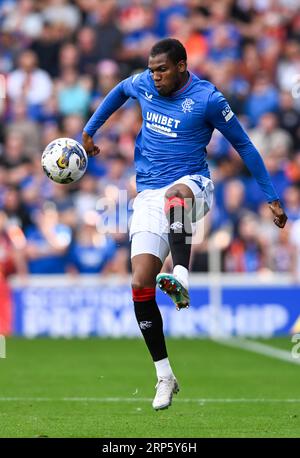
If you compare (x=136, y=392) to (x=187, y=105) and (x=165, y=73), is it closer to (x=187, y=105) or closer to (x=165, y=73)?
(x=187, y=105)

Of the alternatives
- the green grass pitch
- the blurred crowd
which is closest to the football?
the green grass pitch

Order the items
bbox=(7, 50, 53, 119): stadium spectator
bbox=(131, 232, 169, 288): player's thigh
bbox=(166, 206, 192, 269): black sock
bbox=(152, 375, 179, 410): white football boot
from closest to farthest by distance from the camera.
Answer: bbox=(152, 375, 179, 410): white football boot
bbox=(131, 232, 169, 288): player's thigh
bbox=(166, 206, 192, 269): black sock
bbox=(7, 50, 53, 119): stadium spectator

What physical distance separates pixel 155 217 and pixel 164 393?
134 centimetres

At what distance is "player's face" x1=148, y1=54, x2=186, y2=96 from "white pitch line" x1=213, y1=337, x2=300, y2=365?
238 inches

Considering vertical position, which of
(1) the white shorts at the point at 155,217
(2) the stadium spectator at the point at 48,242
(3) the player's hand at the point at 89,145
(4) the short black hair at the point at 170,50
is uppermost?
(4) the short black hair at the point at 170,50

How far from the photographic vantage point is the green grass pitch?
8.10 metres

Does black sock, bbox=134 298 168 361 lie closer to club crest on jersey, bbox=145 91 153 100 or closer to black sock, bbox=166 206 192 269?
black sock, bbox=166 206 192 269

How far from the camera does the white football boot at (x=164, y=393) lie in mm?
8039

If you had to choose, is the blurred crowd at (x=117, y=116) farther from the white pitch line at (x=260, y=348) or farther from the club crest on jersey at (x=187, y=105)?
the club crest on jersey at (x=187, y=105)

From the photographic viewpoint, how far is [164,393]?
320 inches

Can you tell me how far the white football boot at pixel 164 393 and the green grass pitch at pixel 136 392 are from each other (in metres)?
0.18

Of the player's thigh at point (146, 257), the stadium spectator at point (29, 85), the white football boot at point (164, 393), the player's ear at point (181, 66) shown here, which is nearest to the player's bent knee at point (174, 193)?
the player's thigh at point (146, 257)

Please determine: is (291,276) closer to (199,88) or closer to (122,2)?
(122,2)

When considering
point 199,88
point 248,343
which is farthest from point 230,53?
point 199,88
